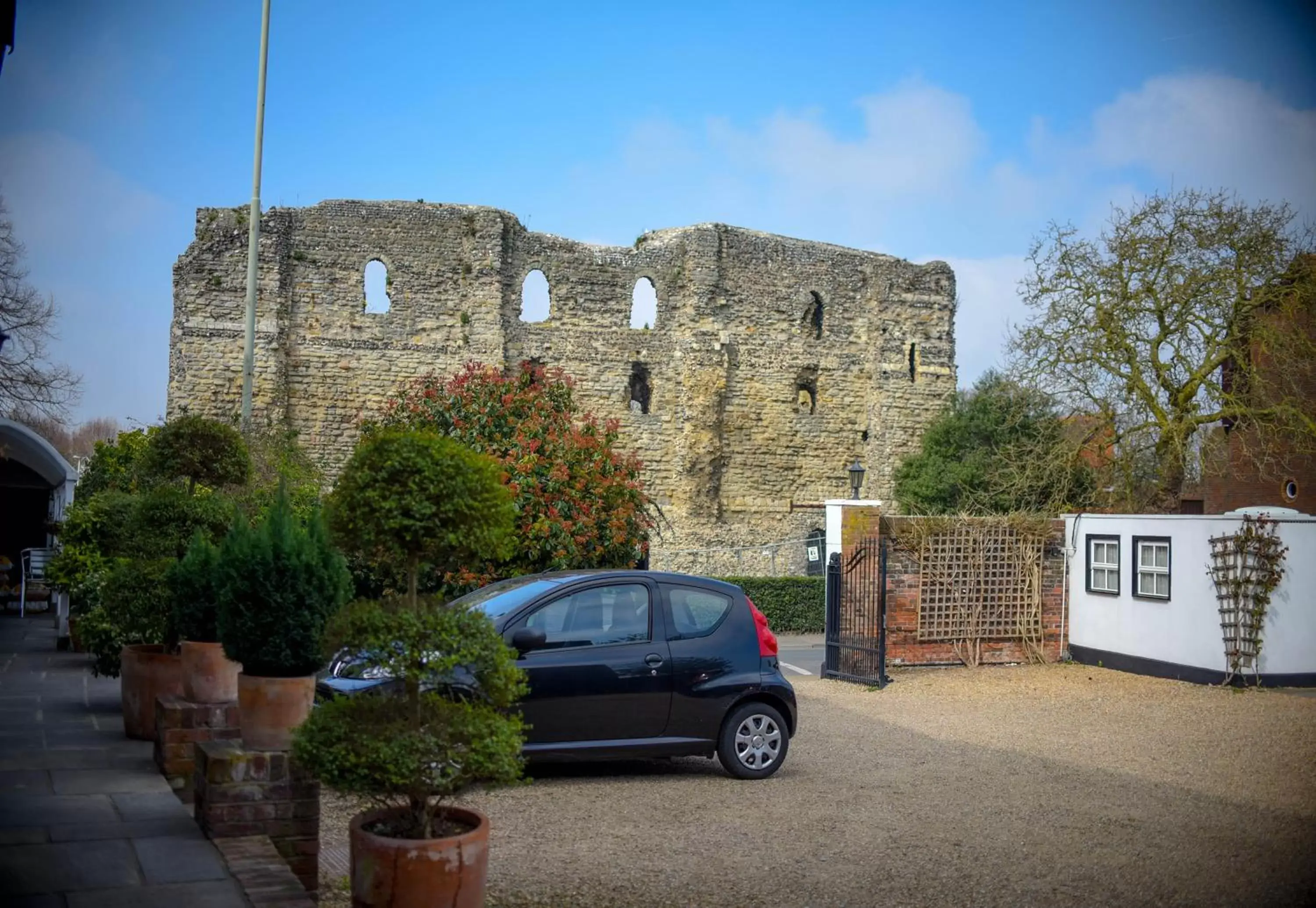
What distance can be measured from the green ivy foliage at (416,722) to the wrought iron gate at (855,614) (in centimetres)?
1015

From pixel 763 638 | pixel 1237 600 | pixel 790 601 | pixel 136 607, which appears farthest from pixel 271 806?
pixel 790 601

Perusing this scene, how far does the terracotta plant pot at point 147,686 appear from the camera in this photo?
8406 millimetres

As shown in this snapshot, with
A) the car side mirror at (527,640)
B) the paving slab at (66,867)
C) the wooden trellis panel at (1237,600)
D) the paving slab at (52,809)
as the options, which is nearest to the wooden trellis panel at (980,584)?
the wooden trellis panel at (1237,600)

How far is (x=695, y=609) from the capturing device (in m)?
8.88

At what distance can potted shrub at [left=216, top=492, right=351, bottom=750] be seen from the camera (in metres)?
6.33

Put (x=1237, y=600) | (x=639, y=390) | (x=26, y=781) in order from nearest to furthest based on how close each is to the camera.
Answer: (x=26, y=781) → (x=1237, y=600) → (x=639, y=390)

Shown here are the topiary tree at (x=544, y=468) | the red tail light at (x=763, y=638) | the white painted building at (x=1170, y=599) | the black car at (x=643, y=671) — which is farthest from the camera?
the white painted building at (x=1170, y=599)

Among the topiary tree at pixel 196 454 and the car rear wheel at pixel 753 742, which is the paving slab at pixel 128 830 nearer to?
the car rear wheel at pixel 753 742

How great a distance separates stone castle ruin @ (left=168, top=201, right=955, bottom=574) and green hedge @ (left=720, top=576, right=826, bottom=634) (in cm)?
539

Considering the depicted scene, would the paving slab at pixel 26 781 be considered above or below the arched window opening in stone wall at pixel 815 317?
below

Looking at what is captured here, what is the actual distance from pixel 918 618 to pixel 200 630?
33.1ft

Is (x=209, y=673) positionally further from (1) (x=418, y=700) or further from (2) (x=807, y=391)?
(2) (x=807, y=391)

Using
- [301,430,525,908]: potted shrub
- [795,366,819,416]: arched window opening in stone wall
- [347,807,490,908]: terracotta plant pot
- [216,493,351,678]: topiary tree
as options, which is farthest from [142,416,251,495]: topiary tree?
[795,366,819,416]: arched window opening in stone wall

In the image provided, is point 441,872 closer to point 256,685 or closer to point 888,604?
point 256,685
